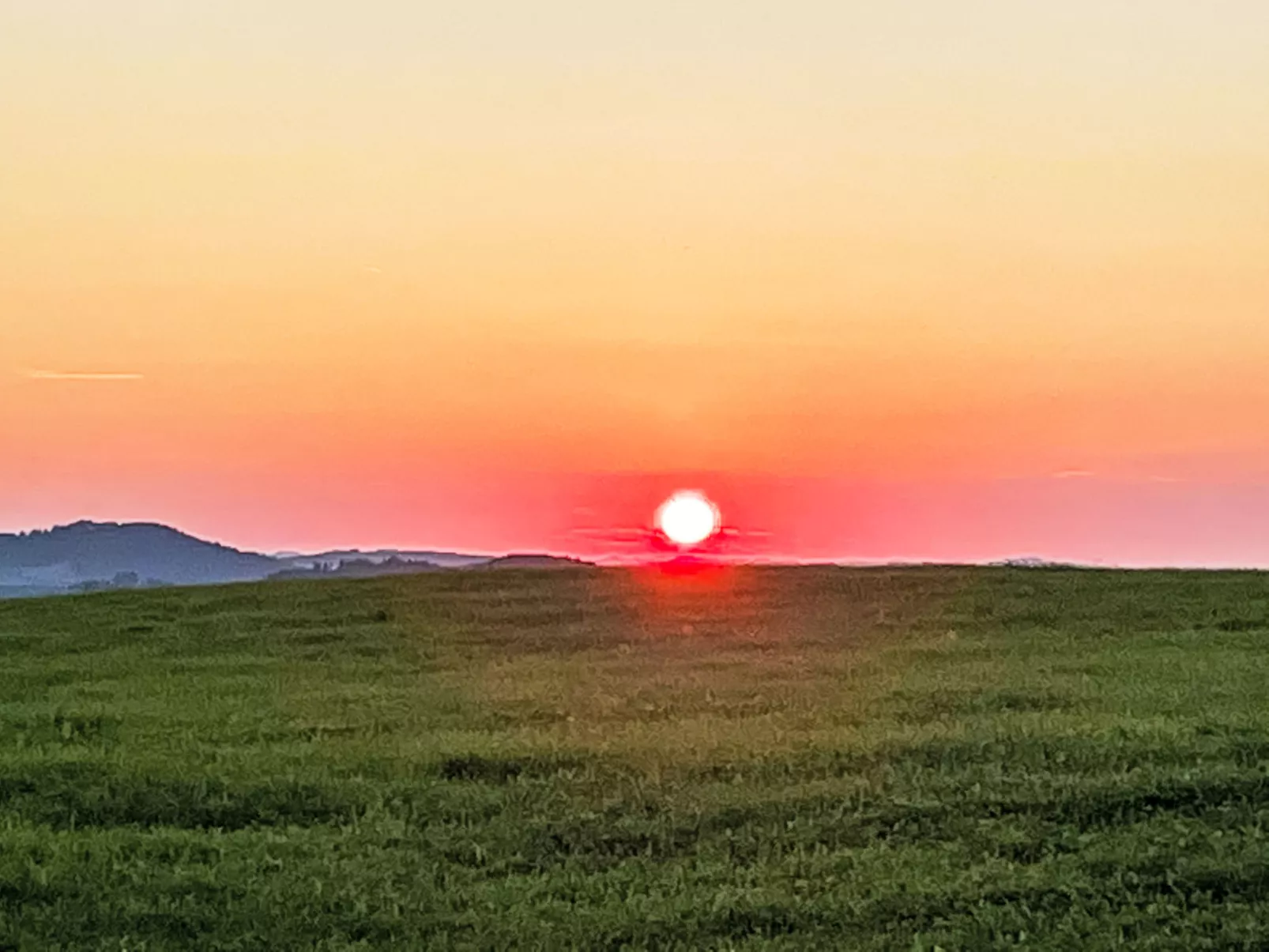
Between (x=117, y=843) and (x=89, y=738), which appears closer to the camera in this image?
(x=117, y=843)

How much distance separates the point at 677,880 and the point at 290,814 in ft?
12.6

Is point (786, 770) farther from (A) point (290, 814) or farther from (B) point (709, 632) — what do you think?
(B) point (709, 632)

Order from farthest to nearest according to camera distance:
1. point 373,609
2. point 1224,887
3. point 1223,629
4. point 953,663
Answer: point 373,609 → point 1223,629 → point 953,663 → point 1224,887

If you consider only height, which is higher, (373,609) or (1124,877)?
(373,609)

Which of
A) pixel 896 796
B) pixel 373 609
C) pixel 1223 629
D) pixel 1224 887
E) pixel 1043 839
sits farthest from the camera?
pixel 373 609

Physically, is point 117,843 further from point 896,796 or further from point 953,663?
point 953,663

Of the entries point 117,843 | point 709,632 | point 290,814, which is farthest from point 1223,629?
point 117,843

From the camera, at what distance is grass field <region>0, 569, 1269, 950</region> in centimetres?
993

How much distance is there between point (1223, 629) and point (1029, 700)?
9.12m

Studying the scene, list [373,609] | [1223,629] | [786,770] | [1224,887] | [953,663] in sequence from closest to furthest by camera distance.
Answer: [1224,887], [786,770], [953,663], [1223,629], [373,609]

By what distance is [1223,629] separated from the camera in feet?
80.0

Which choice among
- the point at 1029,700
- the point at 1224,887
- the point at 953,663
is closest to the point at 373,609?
the point at 953,663

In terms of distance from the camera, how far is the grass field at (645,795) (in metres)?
9.93

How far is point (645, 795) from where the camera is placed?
12742 mm
